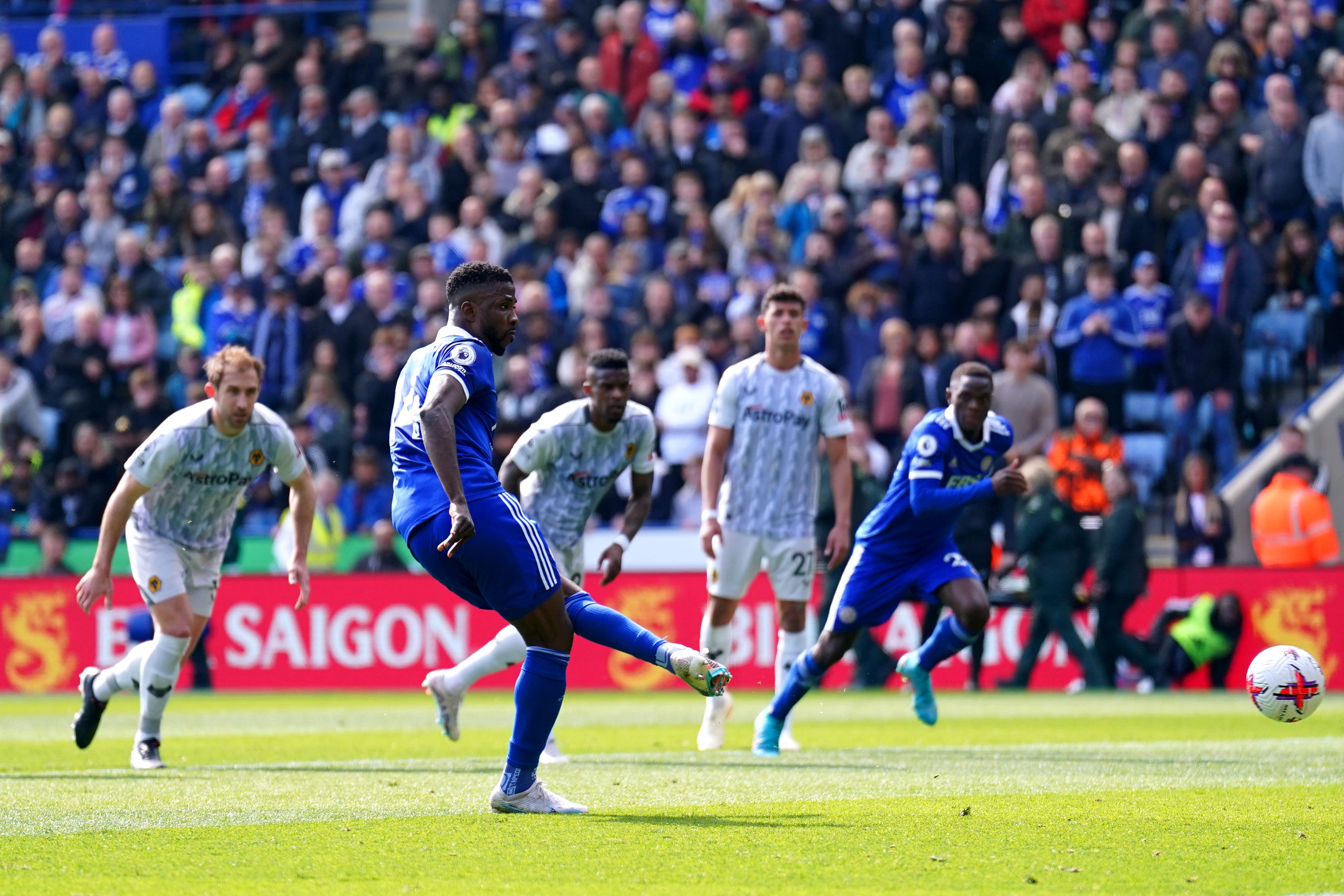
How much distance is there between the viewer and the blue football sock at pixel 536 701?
7598 millimetres

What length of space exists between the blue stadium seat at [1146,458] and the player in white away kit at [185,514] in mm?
10633

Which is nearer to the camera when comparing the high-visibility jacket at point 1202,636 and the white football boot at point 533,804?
the white football boot at point 533,804

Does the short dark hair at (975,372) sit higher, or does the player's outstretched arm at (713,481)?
the short dark hair at (975,372)

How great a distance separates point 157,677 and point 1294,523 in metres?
11.4

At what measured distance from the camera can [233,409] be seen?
10375mm

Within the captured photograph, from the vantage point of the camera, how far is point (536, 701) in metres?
7.60

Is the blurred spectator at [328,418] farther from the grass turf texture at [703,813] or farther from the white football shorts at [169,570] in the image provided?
the white football shorts at [169,570]

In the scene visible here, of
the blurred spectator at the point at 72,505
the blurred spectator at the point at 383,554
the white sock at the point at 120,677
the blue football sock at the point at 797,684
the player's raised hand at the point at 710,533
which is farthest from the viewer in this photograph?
the blurred spectator at the point at 72,505

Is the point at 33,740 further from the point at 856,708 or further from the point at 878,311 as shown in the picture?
the point at 878,311

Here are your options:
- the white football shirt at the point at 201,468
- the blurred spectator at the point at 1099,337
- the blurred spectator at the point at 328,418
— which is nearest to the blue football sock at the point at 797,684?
the white football shirt at the point at 201,468

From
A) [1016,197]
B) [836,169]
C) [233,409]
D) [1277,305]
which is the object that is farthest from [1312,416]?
[233,409]

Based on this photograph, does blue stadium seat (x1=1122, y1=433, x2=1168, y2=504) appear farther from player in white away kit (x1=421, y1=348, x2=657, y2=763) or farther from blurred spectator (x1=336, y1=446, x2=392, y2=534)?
player in white away kit (x1=421, y1=348, x2=657, y2=763)

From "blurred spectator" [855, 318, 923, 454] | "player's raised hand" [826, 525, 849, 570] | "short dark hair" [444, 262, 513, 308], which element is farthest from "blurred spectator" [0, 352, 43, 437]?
"short dark hair" [444, 262, 513, 308]

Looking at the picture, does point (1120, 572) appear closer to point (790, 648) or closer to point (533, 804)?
point (790, 648)
